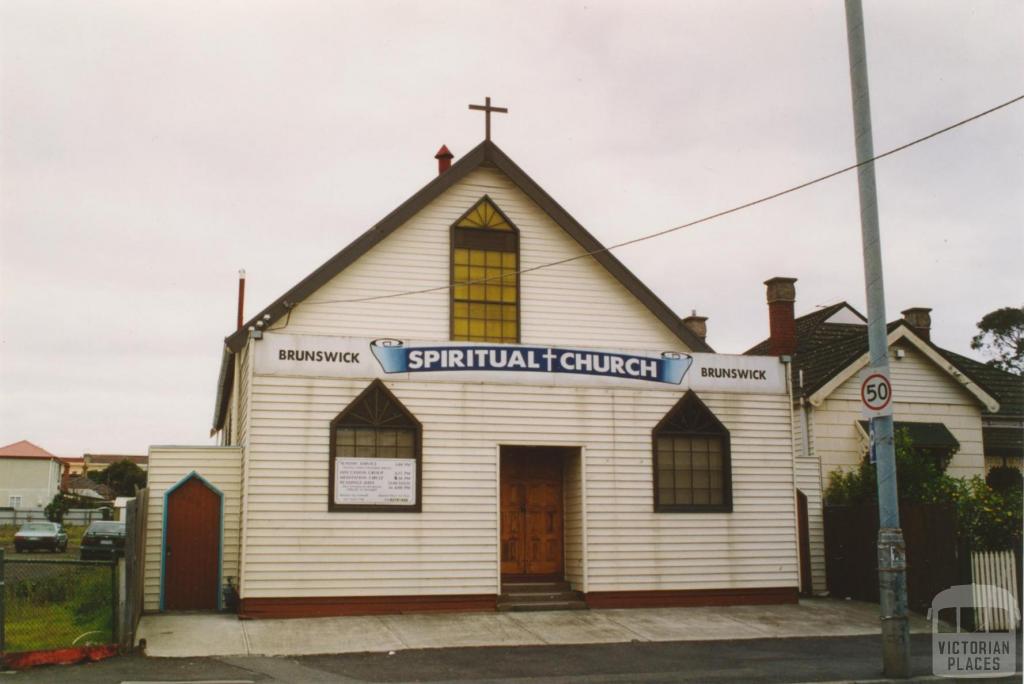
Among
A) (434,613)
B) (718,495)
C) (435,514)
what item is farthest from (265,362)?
(718,495)

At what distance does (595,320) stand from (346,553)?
6.32m

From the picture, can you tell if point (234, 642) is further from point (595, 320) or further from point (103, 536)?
point (103, 536)

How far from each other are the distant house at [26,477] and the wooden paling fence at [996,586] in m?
79.8

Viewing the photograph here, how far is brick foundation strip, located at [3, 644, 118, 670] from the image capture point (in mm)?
11539

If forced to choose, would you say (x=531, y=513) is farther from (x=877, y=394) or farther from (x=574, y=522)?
(x=877, y=394)

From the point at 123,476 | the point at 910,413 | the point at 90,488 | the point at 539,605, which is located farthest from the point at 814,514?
the point at 90,488

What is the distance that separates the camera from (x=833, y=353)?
2511 centimetres

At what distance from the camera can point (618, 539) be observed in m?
17.6

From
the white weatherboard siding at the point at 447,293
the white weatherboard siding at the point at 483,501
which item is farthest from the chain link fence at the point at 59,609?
the white weatherboard siding at the point at 447,293

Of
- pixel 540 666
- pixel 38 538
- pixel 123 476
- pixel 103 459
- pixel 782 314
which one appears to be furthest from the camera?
pixel 103 459

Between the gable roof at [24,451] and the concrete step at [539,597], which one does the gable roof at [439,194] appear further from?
the gable roof at [24,451]

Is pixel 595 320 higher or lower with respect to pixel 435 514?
higher

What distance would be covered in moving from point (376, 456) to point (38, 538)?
2902 cm

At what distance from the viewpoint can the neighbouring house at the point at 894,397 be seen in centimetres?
2339
